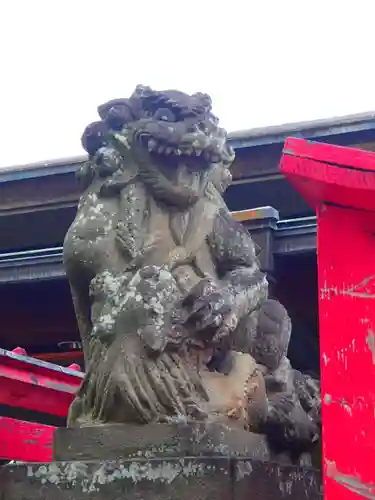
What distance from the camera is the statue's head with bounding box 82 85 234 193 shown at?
10.6 ft

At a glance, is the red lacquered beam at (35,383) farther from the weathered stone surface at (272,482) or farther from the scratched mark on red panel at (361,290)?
the scratched mark on red panel at (361,290)

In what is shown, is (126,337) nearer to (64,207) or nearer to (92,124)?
(92,124)

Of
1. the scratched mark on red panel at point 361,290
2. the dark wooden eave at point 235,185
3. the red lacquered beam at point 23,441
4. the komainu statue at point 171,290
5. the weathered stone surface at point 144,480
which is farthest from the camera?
the dark wooden eave at point 235,185

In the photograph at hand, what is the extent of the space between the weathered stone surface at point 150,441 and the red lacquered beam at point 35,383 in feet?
8.59

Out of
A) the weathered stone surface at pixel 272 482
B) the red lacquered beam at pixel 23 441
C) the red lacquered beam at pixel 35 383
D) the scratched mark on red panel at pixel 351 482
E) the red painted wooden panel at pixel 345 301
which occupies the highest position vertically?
the red painted wooden panel at pixel 345 301

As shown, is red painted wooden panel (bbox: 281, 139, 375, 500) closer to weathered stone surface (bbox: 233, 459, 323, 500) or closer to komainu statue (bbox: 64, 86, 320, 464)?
weathered stone surface (bbox: 233, 459, 323, 500)

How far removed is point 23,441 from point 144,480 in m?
3.31

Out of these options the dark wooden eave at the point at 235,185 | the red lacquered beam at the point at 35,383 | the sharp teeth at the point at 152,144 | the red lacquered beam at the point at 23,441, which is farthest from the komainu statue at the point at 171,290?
the dark wooden eave at the point at 235,185

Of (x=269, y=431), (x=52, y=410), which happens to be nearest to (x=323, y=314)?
(x=269, y=431)

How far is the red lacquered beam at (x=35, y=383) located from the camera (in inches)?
220

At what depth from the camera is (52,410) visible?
6.14 metres

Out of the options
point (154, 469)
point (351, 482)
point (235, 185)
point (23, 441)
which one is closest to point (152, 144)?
point (154, 469)

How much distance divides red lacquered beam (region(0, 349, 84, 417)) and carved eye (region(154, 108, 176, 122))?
2.67 metres

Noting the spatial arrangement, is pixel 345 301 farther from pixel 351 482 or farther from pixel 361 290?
pixel 351 482
